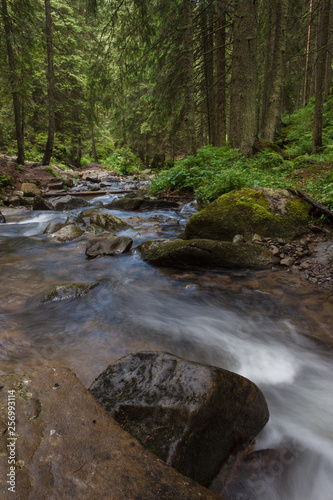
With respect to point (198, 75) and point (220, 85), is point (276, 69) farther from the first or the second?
point (198, 75)

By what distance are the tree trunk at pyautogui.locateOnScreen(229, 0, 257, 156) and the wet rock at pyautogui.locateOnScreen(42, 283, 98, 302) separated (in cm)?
770

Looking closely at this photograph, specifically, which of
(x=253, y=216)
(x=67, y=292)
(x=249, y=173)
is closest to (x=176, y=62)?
(x=249, y=173)

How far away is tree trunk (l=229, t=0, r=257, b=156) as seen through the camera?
8484 mm

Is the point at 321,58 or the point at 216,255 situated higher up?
the point at 321,58

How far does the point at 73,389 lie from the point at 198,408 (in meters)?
0.74

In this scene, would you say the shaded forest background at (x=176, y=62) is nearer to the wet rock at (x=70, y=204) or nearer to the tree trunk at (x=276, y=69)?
the tree trunk at (x=276, y=69)

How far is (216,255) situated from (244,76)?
739 centimetres

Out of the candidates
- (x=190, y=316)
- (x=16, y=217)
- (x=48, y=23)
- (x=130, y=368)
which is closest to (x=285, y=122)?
(x=48, y=23)

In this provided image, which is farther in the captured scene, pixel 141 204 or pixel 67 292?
pixel 141 204

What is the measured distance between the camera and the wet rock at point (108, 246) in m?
5.82

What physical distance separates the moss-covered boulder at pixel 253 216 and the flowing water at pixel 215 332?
40.7 inches

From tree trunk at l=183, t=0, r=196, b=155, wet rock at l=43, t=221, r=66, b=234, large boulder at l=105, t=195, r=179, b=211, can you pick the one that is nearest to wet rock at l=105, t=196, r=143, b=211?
large boulder at l=105, t=195, r=179, b=211

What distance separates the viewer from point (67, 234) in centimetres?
702

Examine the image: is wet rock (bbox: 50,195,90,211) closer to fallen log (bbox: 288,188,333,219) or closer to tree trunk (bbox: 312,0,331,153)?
fallen log (bbox: 288,188,333,219)
